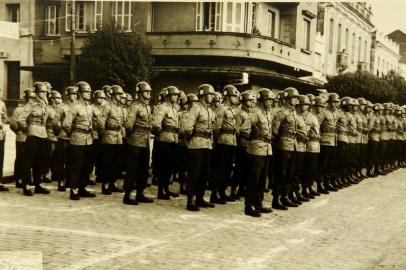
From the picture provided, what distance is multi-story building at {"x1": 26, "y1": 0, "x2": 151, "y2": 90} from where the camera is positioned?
29031mm

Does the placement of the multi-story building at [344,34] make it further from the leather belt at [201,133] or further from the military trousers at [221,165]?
the leather belt at [201,133]

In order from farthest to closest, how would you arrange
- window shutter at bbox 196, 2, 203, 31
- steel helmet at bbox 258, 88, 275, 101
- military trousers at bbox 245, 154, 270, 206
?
window shutter at bbox 196, 2, 203, 31 → steel helmet at bbox 258, 88, 275, 101 → military trousers at bbox 245, 154, 270, 206

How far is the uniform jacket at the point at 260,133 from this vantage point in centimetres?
1011

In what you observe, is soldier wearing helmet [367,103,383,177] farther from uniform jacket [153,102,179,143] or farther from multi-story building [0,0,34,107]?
multi-story building [0,0,34,107]

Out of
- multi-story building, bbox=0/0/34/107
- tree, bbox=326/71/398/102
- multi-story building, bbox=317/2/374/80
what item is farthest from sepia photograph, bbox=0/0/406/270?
multi-story building, bbox=317/2/374/80

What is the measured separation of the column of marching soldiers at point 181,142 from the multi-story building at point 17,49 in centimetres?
1909

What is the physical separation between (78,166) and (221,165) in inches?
Answer: 102

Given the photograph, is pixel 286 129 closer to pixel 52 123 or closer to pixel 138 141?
pixel 138 141

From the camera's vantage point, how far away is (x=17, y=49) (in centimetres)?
3142

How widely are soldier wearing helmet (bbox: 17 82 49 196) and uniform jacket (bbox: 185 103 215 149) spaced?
2898 millimetres

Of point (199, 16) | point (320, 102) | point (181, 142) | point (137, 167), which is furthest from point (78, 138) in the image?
point (199, 16)

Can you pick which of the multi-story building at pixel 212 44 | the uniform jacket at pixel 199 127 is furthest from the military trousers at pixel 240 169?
the multi-story building at pixel 212 44

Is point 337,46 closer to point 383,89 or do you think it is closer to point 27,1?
point 383,89

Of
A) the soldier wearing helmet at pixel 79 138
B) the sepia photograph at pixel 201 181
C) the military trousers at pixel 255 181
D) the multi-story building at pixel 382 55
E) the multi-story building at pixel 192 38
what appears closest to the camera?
the sepia photograph at pixel 201 181
